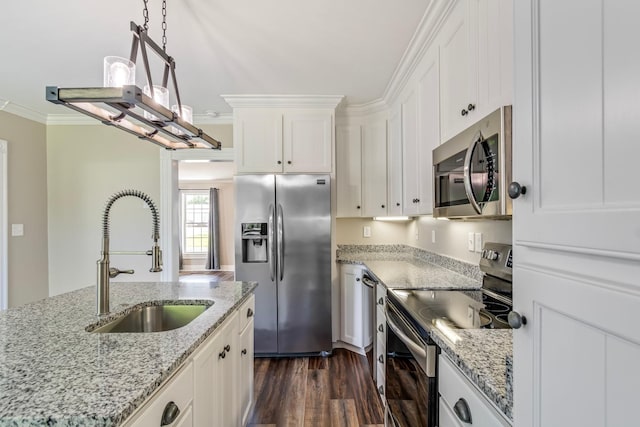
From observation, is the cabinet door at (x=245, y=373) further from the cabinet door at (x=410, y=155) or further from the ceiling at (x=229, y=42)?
the ceiling at (x=229, y=42)

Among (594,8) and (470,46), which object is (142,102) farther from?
(470,46)

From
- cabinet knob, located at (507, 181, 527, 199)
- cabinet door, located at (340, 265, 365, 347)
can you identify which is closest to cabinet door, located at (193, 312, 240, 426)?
cabinet knob, located at (507, 181, 527, 199)

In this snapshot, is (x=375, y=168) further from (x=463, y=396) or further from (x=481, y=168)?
(x=463, y=396)

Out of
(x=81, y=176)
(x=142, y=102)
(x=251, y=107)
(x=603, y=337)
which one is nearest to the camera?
(x=603, y=337)

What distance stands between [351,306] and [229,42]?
2435mm

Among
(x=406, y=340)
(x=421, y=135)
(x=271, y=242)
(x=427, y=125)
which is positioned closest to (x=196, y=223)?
(x=271, y=242)

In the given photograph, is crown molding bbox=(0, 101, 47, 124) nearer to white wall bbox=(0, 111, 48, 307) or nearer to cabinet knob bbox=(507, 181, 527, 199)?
white wall bbox=(0, 111, 48, 307)

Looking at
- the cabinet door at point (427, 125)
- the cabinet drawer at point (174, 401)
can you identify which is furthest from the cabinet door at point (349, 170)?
the cabinet drawer at point (174, 401)

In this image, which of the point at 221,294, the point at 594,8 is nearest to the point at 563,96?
the point at 594,8

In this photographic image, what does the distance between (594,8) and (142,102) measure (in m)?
1.29

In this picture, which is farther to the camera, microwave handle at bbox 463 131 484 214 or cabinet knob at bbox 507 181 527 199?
microwave handle at bbox 463 131 484 214

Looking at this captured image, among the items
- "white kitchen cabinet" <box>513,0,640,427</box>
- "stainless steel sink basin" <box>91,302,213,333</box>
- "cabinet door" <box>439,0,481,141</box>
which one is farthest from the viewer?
"stainless steel sink basin" <box>91,302,213,333</box>

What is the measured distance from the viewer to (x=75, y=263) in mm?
3594

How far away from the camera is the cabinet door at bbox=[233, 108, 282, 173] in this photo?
3.02 m
